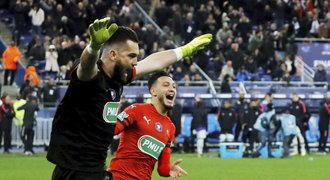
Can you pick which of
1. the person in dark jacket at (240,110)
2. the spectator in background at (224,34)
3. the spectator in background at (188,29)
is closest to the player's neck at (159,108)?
the person in dark jacket at (240,110)

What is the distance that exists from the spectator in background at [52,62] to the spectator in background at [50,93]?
1383 millimetres

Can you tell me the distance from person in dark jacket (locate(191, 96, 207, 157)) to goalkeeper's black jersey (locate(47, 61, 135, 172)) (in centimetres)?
2112

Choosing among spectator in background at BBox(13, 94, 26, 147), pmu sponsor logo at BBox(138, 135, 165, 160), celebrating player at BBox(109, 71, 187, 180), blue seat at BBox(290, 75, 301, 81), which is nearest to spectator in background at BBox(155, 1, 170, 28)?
blue seat at BBox(290, 75, 301, 81)

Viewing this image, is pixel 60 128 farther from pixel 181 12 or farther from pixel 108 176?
pixel 181 12

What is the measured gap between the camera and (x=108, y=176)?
712cm

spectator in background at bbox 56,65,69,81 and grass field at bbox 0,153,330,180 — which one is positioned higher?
spectator in background at bbox 56,65,69,81

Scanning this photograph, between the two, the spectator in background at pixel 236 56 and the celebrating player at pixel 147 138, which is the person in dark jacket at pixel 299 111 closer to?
Answer: the spectator in background at pixel 236 56

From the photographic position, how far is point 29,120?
26.9m

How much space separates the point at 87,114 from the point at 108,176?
0.67 meters

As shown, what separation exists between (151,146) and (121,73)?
→ 2408 millimetres

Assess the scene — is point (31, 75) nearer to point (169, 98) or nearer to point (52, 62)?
point (52, 62)

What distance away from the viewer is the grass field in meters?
19.0

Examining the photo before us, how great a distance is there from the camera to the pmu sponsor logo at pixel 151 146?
8.99 m

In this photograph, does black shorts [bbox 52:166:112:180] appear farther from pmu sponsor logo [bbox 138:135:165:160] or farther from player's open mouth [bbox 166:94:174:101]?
player's open mouth [bbox 166:94:174:101]
